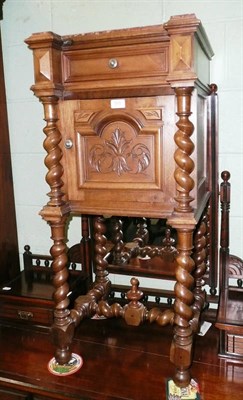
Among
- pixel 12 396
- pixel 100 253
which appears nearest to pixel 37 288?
pixel 100 253

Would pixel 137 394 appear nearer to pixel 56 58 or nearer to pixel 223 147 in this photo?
pixel 223 147

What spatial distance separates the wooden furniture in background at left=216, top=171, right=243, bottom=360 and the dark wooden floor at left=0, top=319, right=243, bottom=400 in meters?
0.07

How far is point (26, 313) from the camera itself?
180 cm

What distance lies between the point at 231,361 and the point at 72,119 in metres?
1.08

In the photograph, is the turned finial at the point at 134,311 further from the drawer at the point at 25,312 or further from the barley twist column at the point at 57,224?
the drawer at the point at 25,312

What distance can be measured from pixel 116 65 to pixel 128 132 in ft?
0.71

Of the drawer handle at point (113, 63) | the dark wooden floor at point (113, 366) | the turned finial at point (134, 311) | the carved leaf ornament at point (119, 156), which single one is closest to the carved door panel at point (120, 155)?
the carved leaf ornament at point (119, 156)

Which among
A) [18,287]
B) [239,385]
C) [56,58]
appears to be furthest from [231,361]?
[56,58]

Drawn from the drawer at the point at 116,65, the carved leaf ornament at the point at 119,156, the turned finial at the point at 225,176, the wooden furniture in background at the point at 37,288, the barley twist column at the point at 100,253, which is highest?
the drawer at the point at 116,65

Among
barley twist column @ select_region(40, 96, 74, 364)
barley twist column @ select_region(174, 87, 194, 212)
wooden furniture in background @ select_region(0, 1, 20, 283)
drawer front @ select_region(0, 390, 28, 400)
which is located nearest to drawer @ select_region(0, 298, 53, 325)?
wooden furniture in background @ select_region(0, 1, 20, 283)

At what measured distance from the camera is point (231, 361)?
4.80 ft

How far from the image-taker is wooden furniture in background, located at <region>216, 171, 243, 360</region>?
1.43m

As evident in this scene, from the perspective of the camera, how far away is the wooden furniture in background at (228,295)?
1.43 metres

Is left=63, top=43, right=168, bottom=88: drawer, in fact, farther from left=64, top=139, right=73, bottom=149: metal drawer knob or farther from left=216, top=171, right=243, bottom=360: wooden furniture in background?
left=216, top=171, right=243, bottom=360: wooden furniture in background
